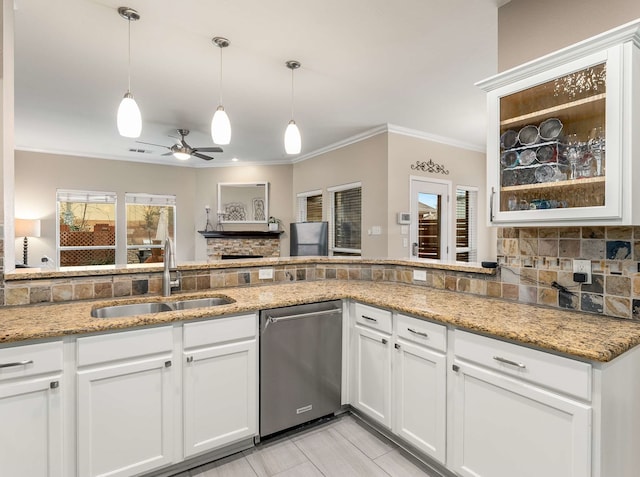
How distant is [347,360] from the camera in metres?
2.35

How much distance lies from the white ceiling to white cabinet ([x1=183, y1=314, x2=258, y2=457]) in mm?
2040

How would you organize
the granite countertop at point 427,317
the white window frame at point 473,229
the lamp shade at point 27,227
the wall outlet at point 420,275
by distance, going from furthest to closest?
the white window frame at point 473,229
the lamp shade at point 27,227
the wall outlet at point 420,275
the granite countertop at point 427,317

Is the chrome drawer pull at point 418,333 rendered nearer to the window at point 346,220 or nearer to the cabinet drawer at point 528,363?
the cabinet drawer at point 528,363

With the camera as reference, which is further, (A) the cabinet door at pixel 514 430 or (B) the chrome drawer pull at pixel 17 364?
(B) the chrome drawer pull at pixel 17 364

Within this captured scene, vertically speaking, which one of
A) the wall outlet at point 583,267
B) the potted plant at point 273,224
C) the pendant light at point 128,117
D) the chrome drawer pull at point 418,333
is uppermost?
the pendant light at point 128,117

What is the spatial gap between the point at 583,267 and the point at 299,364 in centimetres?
169

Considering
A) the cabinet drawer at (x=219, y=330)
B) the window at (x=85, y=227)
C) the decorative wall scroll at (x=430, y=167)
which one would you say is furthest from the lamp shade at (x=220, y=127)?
the window at (x=85, y=227)

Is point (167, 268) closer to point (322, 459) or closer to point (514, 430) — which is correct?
Result: point (322, 459)

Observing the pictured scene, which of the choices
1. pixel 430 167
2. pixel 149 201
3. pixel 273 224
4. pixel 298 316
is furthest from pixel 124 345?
pixel 149 201

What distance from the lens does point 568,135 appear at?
163 centimetres

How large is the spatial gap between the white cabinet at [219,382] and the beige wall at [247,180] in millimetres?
4695

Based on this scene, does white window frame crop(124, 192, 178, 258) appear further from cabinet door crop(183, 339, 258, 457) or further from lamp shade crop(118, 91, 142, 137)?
cabinet door crop(183, 339, 258, 457)

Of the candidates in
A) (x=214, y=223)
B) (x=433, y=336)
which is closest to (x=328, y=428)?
(x=433, y=336)

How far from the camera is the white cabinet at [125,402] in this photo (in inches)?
61.8
